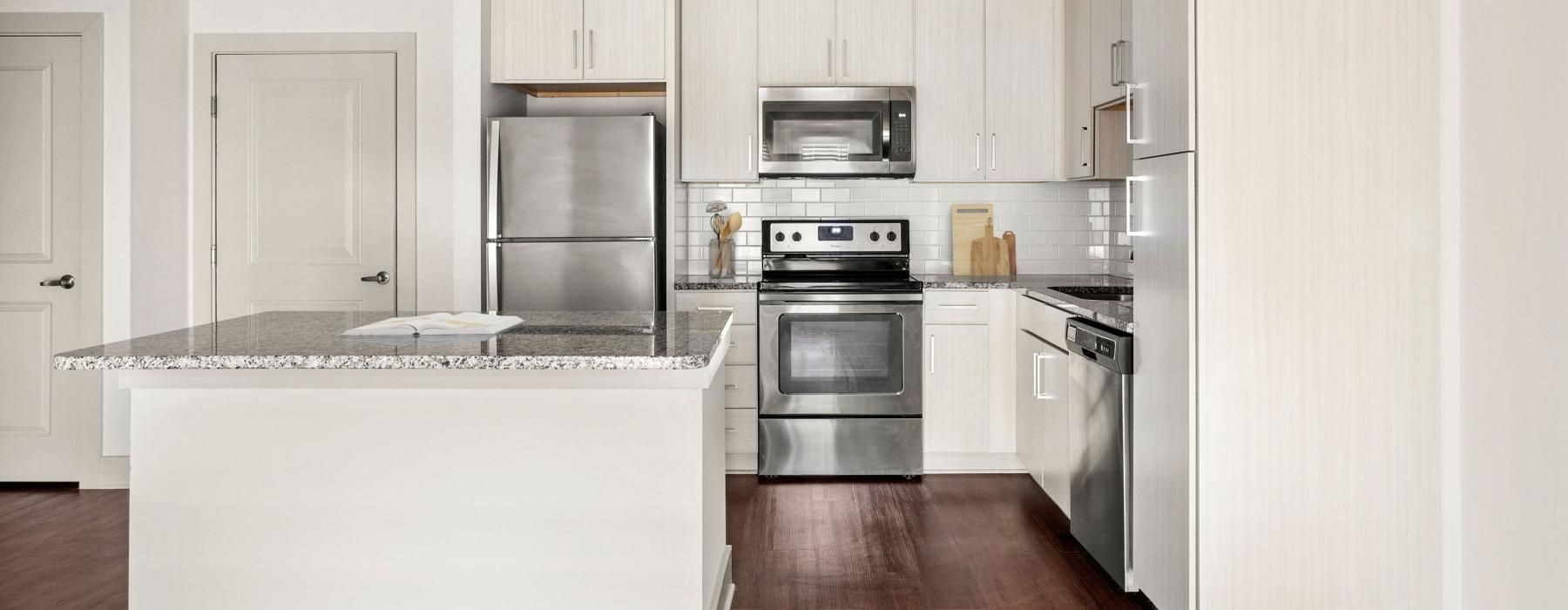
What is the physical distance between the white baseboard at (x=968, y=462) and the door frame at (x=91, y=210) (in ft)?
11.1

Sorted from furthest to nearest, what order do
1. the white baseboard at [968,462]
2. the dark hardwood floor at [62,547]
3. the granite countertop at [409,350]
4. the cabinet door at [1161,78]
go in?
the white baseboard at [968,462] < the dark hardwood floor at [62,547] < the cabinet door at [1161,78] < the granite countertop at [409,350]

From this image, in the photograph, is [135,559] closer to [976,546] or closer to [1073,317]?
[976,546]

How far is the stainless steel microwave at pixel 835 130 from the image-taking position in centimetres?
434

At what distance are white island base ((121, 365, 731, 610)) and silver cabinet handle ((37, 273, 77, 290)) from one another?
101 inches

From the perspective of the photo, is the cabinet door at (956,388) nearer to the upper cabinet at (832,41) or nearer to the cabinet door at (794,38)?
the upper cabinet at (832,41)

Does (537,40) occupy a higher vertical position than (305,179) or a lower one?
higher

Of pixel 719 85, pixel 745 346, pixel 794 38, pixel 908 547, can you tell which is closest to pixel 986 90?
pixel 794 38

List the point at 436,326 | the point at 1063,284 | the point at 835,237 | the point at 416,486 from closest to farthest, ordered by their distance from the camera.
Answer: the point at 416,486
the point at 436,326
the point at 1063,284
the point at 835,237

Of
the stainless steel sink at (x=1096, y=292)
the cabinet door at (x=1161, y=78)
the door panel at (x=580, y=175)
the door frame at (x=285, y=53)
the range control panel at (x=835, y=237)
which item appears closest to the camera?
the cabinet door at (x=1161, y=78)

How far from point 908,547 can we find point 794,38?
229 cm

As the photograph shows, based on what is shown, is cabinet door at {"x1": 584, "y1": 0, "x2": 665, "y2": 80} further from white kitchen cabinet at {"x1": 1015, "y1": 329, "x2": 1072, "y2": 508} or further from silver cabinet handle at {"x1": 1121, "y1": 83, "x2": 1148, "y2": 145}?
silver cabinet handle at {"x1": 1121, "y1": 83, "x2": 1148, "y2": 145}

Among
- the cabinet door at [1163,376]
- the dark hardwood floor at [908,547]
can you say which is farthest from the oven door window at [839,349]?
the cabinet door at [1163,376]

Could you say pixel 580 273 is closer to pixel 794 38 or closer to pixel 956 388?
pixel 794 38

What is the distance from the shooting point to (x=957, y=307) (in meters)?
4.23
